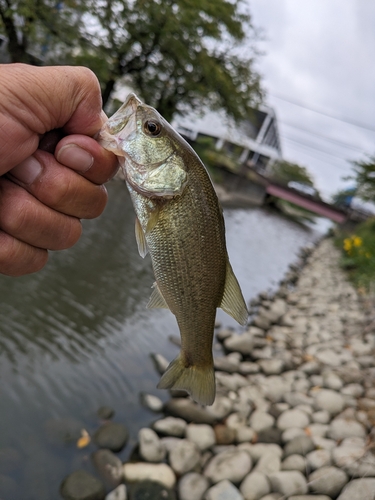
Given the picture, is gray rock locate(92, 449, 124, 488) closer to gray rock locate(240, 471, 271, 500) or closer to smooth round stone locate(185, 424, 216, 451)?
smooth round stone locate(185, 424, 216, 451)

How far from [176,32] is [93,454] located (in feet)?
58.1

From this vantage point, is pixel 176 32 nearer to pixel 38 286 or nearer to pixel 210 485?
pixel 38 286

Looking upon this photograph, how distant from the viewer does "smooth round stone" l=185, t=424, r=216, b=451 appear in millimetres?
4590

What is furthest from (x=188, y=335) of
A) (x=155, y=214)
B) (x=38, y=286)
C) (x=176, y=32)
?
(x=176, y=32)

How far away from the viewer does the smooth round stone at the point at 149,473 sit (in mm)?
3946

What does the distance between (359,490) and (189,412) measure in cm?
208

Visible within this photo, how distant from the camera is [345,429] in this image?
16.2 feet

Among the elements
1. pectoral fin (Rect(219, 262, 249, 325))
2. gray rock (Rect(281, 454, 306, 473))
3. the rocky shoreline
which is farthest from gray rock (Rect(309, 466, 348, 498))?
pectoral fin (Rect(219, 262, 249, 325))

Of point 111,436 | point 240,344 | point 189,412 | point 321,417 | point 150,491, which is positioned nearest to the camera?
point 150,491

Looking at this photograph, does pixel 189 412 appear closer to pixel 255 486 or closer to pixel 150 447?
pixel 150 447

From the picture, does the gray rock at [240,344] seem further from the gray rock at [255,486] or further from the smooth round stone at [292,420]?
the gray rock at [255,486]

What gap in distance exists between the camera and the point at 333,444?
15.4 ft

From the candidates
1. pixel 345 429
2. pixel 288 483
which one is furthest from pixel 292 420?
pixel 288 483

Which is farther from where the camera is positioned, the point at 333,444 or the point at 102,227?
the point at 102,227
